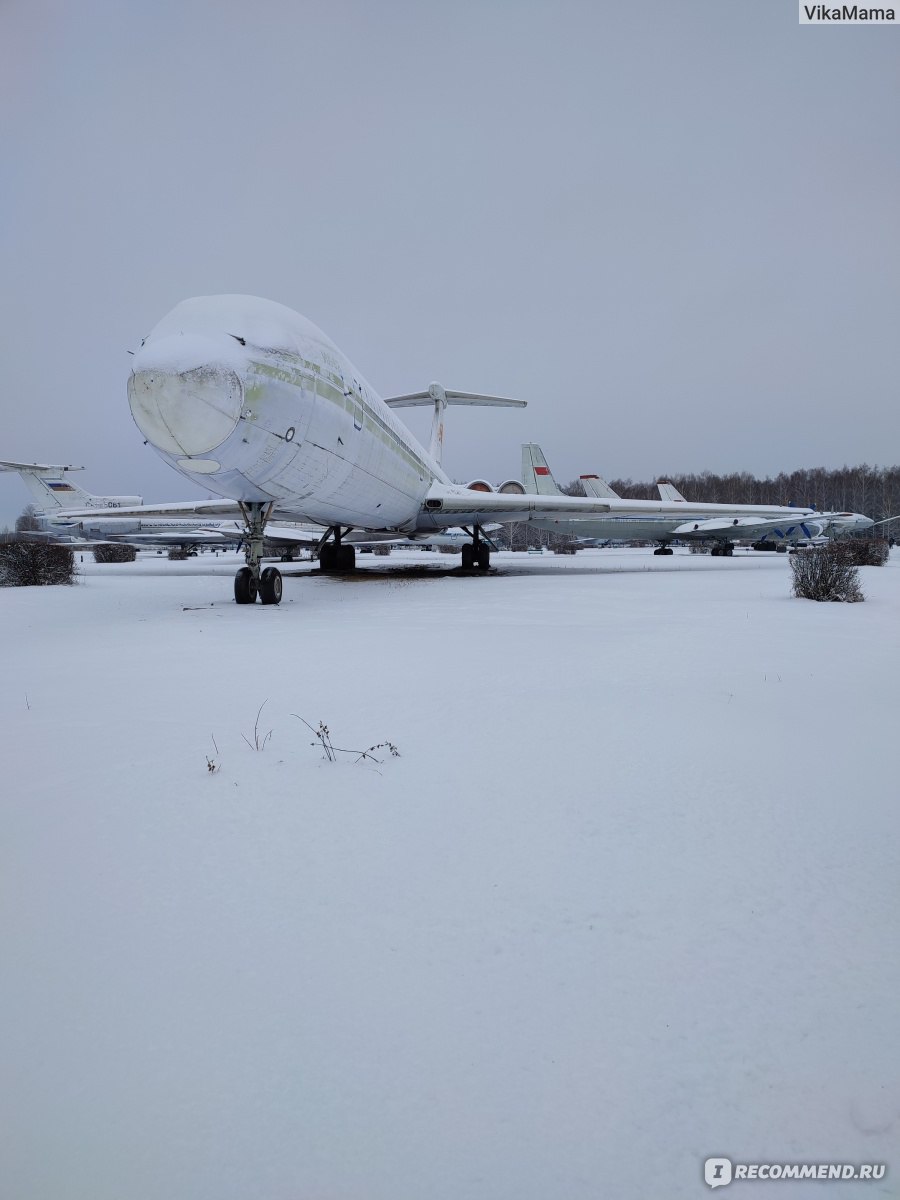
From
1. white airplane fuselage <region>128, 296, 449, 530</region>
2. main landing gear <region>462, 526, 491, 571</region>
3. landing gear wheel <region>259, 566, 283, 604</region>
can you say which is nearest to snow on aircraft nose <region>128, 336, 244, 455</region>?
white airplane fuselage <region>128, 296, 449, 530</region>

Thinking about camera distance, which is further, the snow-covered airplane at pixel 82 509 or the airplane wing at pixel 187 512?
the snow-covered airplane at pixel 82 509

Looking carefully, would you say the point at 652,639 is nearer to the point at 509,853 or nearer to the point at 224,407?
the point at 509,853

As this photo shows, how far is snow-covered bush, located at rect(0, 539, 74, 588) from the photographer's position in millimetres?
12422

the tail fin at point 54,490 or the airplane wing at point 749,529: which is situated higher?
the tail fin at point 54,490

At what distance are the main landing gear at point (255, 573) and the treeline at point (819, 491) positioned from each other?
56674 mm

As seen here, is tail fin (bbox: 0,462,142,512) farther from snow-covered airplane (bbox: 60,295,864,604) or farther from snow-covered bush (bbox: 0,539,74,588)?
snow-covered airplane (bbox: 60,295,864,604)

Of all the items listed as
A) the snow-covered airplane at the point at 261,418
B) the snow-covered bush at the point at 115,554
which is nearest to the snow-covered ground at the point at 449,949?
the snow-covered airplane at the point at 261,418

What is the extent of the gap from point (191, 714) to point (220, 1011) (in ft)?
7.47

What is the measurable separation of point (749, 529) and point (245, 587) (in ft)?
91.0

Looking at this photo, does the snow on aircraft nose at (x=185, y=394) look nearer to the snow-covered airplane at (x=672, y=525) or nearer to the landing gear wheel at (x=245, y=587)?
the landing gear wheel at (x=245, y=587)

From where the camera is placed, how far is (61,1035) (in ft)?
4.08

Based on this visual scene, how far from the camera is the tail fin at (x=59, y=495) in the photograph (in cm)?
3142

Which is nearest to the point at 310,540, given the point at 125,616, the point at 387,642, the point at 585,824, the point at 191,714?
the point at 125,616

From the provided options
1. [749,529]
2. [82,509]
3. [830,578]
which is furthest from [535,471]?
[82,509]
